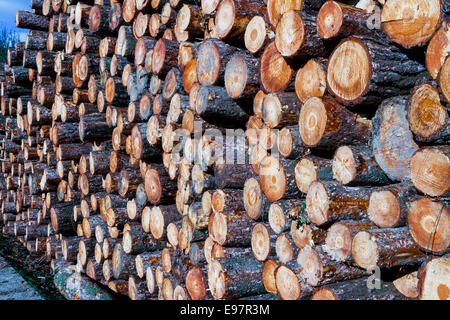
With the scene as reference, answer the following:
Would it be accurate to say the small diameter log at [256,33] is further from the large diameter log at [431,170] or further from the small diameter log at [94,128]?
the small diameter log at [94,128]

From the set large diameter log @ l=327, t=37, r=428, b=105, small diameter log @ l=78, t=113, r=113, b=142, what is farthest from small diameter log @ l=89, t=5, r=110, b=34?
large diameter log @ l=327, t=37, r=428, b=105

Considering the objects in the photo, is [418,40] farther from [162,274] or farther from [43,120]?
[43,120]

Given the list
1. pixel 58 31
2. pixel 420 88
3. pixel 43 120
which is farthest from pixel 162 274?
pixel 58 31

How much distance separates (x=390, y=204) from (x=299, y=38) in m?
0.96

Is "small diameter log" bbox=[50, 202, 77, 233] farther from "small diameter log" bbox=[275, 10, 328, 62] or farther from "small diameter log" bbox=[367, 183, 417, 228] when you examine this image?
"small diameter log" bbox=[367, 183, 417, 228]

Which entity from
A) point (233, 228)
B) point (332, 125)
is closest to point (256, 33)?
point (332, 125)

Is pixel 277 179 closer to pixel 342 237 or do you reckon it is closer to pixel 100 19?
pixel 342 237

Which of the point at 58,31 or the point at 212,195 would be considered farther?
the point at 58,31

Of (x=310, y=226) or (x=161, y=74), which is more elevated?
(x=161, y=74)

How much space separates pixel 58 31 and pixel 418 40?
516cm

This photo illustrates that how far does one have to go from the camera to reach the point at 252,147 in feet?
8.70

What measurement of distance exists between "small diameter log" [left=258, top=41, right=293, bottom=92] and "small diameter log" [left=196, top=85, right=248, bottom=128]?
418 mm
